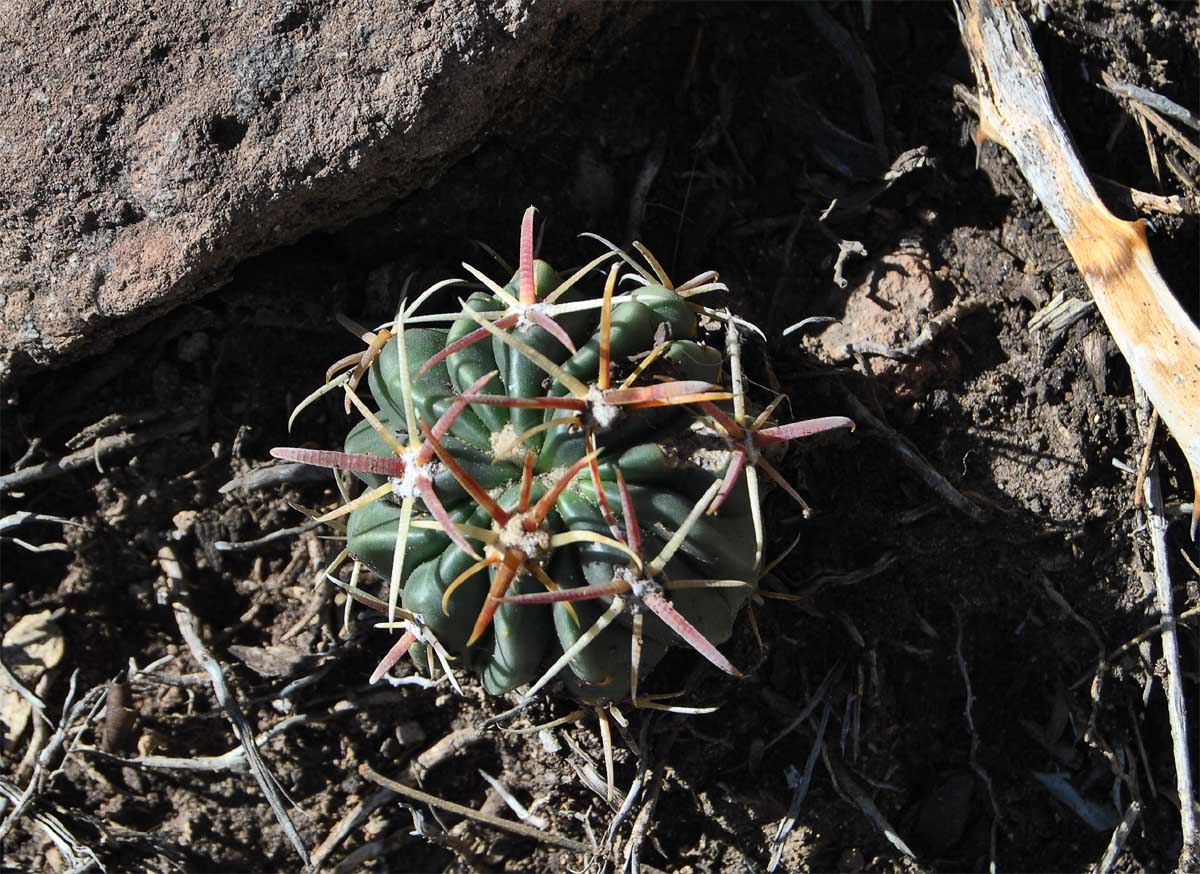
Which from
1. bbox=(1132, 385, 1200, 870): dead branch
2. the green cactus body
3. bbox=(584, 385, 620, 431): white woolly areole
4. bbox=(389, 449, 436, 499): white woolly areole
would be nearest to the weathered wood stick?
bbox=(1132, 385, 1200, 870): dead branch

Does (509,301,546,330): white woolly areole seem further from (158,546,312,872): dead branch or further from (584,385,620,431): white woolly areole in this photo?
(158,546,312,872): dead branch

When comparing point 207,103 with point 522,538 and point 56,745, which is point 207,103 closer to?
point 522,538

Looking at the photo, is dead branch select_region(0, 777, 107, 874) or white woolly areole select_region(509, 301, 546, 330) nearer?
white woolly areole select_region(509, 301, 546, 330)

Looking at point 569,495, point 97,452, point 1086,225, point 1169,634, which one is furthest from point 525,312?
point 1169,634

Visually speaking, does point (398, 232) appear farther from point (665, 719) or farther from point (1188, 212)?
point (1188, 212)

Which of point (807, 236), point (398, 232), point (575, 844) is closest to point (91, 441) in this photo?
point (398, 232)

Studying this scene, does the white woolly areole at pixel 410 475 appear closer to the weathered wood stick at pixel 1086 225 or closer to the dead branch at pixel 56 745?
the dead branch at pixel 56 745
